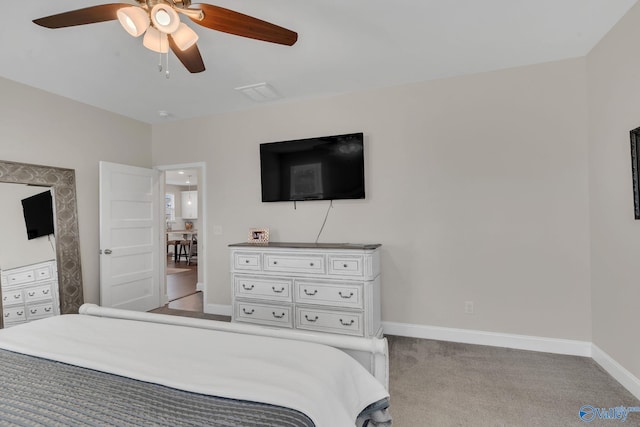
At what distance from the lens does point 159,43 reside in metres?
1.86

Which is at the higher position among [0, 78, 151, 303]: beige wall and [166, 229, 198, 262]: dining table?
[0, 78, 151, 303]: beige wall

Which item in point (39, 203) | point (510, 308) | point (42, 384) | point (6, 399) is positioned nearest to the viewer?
point (6, 399)

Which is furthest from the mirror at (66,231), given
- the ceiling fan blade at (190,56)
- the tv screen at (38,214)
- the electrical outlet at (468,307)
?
the electrical outlet at (468,307)

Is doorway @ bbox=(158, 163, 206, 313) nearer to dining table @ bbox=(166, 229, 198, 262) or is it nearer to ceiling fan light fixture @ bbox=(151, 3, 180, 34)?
dining table @ bbox=(166, 229, 198, 262)

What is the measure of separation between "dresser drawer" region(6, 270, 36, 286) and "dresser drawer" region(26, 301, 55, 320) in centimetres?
26

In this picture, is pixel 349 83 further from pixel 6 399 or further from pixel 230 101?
pixel 6 399

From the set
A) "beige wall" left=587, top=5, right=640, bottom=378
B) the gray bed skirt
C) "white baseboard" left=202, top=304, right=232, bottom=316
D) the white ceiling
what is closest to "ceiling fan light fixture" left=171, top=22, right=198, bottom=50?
the white ceiling

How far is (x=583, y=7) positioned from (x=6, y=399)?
3.54 m

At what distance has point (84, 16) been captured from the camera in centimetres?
163

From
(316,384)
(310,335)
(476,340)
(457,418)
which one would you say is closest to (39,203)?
(310,335)

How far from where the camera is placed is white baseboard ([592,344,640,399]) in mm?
2068

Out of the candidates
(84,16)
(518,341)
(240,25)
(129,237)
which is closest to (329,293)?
(518,341)

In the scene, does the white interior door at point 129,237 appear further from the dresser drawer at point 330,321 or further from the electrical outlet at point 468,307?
the electrical outlet at point 468,307

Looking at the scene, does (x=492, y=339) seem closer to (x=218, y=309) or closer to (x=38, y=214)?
(x=218, y=309)
